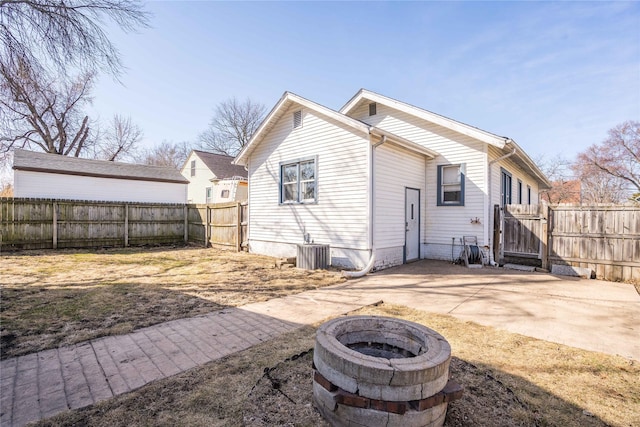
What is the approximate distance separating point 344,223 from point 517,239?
537cm

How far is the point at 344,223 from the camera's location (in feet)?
28.3

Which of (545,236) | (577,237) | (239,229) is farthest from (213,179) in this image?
(577,237)

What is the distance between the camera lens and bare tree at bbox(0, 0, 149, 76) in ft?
17.8

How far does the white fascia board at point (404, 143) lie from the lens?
7906 mm

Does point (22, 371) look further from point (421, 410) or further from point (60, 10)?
point (60, 10)

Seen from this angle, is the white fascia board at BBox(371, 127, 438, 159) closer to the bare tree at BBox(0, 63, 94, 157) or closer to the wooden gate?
the wooden gate

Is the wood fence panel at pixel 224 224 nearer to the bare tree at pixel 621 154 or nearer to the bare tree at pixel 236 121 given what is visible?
the bare tree at pixel 236 121

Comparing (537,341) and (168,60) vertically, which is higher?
(168,60)

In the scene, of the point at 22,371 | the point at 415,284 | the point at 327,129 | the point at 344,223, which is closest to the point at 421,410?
the point at 22,371

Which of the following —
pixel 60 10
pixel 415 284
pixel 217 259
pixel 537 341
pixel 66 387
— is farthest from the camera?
pixel 217 259

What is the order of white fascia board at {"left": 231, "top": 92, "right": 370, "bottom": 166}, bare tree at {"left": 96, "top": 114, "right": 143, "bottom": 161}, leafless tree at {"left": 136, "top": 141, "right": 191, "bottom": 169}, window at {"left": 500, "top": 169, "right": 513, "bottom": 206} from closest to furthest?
white fascia board at {"left": 231, "top": 92, "right": 370, "bottom": 166}
window at {"left": 500, "top": 169, "right": 513, "bottom": 206}
bare tree at {"left": 96, "top": 114, "right": 143, "bottom": 161}
leafless tree at {"left": 136, "top": 141, "right": 191, "bottom": 169}

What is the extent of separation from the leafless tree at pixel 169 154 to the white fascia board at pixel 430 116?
34756 millimetres

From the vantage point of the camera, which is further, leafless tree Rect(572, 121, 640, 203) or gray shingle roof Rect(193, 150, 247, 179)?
gray shingle roof Rect(193, 150, 247, 179)

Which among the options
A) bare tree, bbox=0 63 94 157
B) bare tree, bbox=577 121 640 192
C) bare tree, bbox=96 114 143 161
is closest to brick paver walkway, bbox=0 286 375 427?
bare tree, bbox=0 63 94 157
